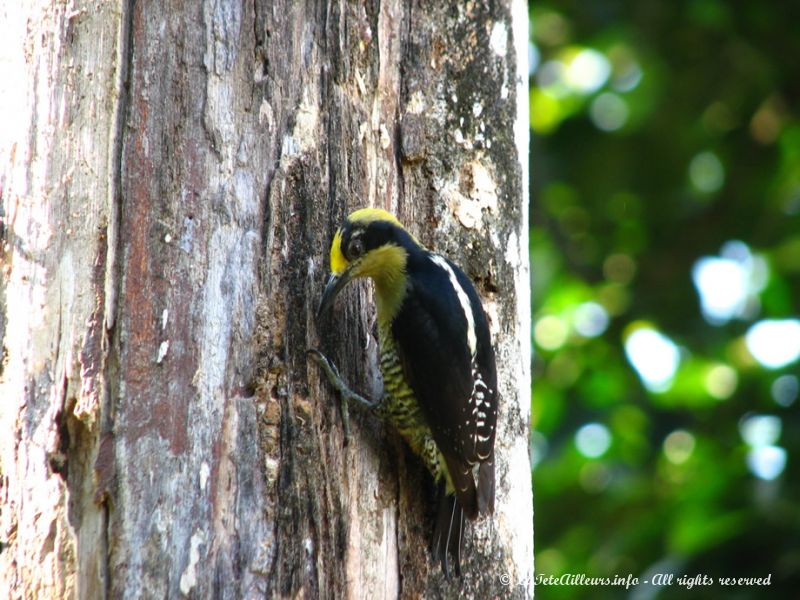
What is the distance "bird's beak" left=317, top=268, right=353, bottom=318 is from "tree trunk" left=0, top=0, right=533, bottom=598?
0.04 m

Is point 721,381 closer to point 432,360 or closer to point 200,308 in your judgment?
point 432,360

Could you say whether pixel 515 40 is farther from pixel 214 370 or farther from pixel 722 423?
pixel 722 423

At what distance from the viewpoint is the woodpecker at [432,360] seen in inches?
115

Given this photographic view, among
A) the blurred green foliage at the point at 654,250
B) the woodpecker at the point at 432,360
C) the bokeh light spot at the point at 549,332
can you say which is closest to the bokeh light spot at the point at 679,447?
the blurred green foliage at the point at 654,250

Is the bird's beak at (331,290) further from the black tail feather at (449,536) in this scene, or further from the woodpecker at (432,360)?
the black tail feather at (449,536)

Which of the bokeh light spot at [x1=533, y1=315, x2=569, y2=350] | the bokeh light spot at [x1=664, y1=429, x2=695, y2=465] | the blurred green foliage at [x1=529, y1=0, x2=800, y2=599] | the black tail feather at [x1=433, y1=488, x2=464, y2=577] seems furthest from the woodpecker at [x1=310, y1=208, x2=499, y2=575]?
the bokeh light spot at [x1=533, y1=315, x2=569, y2=350]

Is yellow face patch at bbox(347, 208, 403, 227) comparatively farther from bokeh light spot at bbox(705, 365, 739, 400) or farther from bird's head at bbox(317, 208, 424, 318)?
bokeh light spot at bbox(705, 365, 739, 400)

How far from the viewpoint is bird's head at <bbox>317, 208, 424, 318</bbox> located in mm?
2902

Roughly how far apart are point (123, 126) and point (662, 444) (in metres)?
4.02

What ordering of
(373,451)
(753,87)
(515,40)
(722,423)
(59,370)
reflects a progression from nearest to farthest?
1. (59,370)
2. (373,451)
3. (515,40)
4. (722,423)
5. (753,87)

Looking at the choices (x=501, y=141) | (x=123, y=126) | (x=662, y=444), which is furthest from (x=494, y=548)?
(x=662, y=444)

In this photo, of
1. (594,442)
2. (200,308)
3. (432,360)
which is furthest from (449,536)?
(594,442)

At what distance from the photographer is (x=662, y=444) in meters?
5.73

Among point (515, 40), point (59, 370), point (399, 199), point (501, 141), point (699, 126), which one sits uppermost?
point (699, 126)
